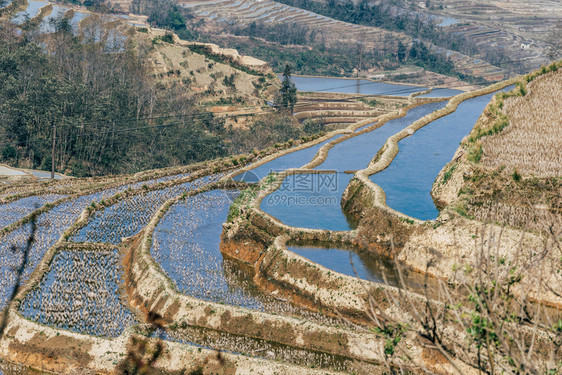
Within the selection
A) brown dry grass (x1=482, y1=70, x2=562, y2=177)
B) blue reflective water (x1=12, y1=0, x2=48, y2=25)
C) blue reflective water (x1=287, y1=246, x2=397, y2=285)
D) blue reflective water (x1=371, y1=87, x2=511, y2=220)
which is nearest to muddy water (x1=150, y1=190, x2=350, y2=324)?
blue reflective water (x1=287, y1=246, x2=397, y2=285)

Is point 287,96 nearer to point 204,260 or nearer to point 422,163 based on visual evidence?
point 422,163

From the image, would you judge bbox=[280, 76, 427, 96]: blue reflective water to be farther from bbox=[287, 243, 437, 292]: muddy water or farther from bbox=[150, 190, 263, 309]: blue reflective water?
bbox=[287, 243, 437, 292]: muddy water

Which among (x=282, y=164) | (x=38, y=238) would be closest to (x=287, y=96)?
(x=282, y=164)

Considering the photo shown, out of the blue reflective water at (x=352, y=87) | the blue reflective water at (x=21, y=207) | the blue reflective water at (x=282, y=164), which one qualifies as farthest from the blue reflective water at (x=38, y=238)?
the blue reflective water at (x=352, y=87)

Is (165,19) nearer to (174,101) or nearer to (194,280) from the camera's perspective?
(174,101)

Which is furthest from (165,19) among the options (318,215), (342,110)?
(318,215)

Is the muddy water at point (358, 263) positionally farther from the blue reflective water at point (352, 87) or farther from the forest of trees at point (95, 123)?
the blue reflective water at point (352, 87)

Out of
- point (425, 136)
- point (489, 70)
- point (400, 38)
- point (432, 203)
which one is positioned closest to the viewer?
point (432, 203)
